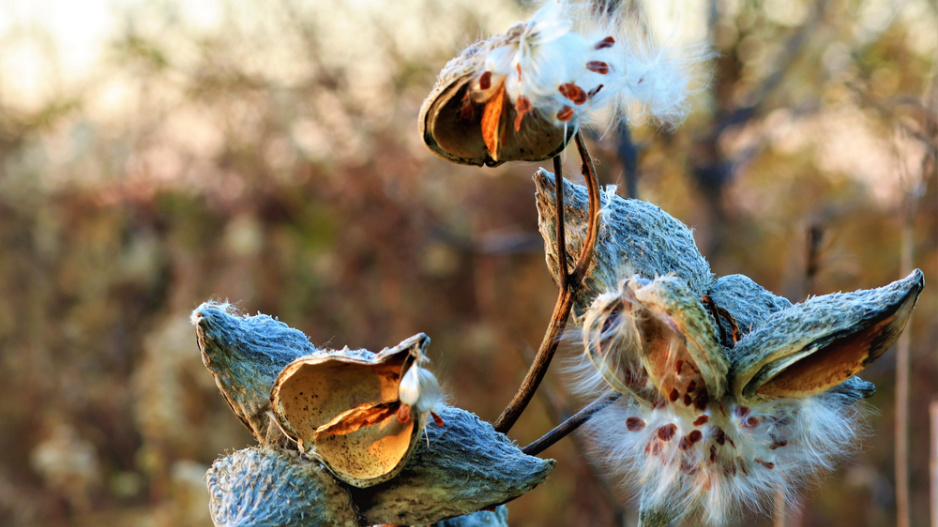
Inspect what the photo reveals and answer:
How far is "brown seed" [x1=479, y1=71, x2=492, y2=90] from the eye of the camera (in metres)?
0.29

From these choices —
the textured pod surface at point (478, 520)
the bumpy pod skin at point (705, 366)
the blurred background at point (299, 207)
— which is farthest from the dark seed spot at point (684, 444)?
the blurred background at point (299, 207)

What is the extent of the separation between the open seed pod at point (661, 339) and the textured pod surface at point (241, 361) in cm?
15

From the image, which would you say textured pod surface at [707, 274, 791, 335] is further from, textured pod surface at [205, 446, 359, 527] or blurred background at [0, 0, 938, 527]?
blurred background at [0, 0, 938, 527]

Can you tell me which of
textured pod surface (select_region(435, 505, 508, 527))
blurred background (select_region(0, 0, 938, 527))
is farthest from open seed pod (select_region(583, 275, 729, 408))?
blurred background (select_region(0, 0, 938, 527))

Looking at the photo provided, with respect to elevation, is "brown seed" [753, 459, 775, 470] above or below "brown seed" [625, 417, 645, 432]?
below

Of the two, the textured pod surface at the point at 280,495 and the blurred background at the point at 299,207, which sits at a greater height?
the blurred background at the point at 299,207

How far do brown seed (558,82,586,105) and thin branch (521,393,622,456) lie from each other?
143 mm

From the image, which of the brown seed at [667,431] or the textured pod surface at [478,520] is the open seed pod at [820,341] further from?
the textured pod surface at [478,520]

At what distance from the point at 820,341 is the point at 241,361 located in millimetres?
251

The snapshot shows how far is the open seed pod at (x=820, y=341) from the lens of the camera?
0.29 meters

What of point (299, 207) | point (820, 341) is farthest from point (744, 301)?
point (299, 207)

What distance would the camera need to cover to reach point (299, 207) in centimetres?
216

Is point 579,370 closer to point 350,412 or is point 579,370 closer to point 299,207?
point 350,412

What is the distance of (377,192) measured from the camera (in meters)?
2.07
